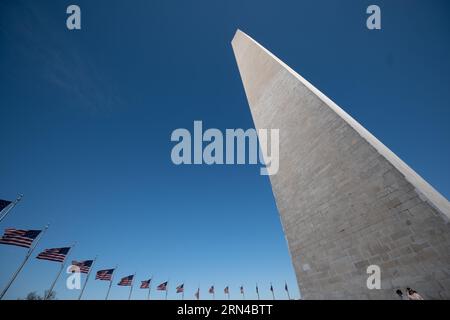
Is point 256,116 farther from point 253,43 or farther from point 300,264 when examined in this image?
point 300,264

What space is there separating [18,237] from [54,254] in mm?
3085

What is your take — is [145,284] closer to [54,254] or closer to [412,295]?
[54,254]

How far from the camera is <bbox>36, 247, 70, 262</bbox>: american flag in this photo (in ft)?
46.6

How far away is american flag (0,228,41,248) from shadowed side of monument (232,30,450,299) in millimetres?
14868

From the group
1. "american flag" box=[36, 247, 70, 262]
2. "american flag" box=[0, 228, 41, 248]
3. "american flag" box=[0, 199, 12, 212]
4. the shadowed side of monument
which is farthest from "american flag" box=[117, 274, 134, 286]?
the shadowed side of monument

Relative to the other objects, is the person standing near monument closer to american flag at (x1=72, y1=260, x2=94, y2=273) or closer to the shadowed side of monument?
the shadowed side of monument

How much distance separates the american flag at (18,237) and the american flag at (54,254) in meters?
2.48

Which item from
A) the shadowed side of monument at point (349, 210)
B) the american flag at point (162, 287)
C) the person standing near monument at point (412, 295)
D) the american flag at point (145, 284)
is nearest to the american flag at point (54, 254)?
the american flag at point (145, 284)

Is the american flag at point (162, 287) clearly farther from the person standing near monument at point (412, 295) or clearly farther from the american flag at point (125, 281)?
the person standing near monument at point (412, 295)

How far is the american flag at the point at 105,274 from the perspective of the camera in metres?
19.9

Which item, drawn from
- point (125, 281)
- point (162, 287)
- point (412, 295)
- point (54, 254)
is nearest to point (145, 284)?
point (162, 287)

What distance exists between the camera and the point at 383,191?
532 cm
